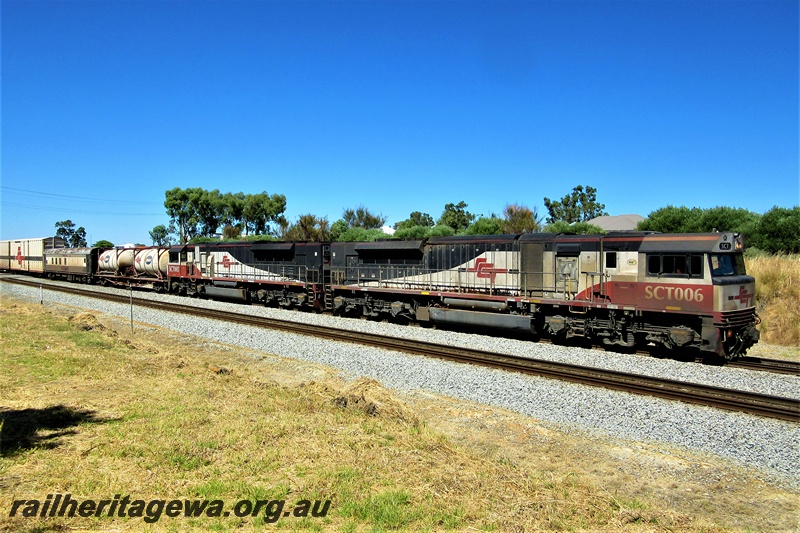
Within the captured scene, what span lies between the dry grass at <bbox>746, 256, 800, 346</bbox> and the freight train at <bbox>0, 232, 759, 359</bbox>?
539 cm

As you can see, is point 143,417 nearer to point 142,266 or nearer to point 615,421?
point 615,421

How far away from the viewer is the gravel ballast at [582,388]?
328 inches

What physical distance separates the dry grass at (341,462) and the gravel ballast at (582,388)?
2.44ft

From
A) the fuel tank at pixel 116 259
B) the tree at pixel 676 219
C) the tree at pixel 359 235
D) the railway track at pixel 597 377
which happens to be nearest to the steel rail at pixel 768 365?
the railway track at pixel 597 377

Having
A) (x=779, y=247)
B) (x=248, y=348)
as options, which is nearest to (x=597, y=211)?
(x=779, y=247)

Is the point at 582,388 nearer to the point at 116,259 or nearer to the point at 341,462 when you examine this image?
the point at 341,462

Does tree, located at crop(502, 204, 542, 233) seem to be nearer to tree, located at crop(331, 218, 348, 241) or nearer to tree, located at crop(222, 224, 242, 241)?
tree, located at crop(331, 218, 348, 241)

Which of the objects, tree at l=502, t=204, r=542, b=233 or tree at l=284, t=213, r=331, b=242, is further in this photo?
tree at l=284, t=213, r=331, b=242

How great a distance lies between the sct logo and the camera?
13.9 metres

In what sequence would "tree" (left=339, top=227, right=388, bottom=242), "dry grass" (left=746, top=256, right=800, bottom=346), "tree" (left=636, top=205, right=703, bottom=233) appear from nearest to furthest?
"dry grass" (left=746, top=256, right=800, bottom=346) < "tree" (left=636, top=205, right=703, bottom=233) < "tree" (left=339, top=227, right=388, bottom=242)

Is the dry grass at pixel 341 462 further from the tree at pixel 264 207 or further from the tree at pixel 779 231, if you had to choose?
the tree at pixel 264 207

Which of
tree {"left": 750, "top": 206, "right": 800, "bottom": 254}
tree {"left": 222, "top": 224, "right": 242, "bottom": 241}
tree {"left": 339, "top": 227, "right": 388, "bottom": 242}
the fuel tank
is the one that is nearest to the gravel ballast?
tree {"left": 750, "top": 206, "right": 800, "bottom": 254}

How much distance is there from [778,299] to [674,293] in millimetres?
9495

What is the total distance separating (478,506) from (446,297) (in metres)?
14.5
